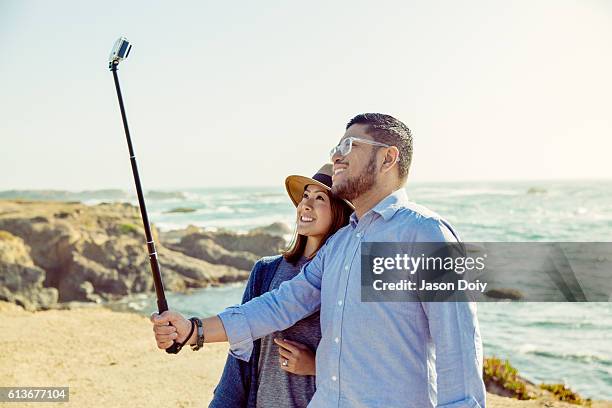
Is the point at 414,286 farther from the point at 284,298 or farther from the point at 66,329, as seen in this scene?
the point at 66,329

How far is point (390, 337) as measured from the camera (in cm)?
235

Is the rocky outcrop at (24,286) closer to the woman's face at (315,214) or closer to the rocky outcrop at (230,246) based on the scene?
the rocky outcrop at (230,246)

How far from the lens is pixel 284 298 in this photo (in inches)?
110

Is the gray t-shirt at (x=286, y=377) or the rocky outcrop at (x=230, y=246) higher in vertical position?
the gray t-shirt at (x=286, y=377)

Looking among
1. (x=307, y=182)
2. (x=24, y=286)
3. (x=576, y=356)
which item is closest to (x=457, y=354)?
(x=307, y=182)

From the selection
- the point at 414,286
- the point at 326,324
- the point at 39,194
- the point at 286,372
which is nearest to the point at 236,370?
the point at 286,372

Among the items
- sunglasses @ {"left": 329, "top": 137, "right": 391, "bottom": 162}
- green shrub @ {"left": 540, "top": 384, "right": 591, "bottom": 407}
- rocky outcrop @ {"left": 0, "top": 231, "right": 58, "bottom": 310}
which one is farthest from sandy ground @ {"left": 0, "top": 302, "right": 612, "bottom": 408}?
sunglasses @ {"left": 329, "top": 137, "right": 391, "bottom": 162}

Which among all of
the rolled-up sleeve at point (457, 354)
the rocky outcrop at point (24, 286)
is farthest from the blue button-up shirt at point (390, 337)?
the rocky outcrop at point (24, 286)

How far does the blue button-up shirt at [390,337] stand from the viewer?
2.16 meters

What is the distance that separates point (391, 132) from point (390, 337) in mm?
764

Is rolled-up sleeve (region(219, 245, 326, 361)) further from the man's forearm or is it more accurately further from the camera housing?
the camera housing

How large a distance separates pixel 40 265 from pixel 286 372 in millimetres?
14972

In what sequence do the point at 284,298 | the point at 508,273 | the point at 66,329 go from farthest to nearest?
1. the point at 508,273
2. the point at 66,329
3. the point at 284,298

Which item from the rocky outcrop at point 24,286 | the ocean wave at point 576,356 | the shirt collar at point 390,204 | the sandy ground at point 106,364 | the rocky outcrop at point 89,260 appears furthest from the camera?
the rocky outcrop at point 89,260
